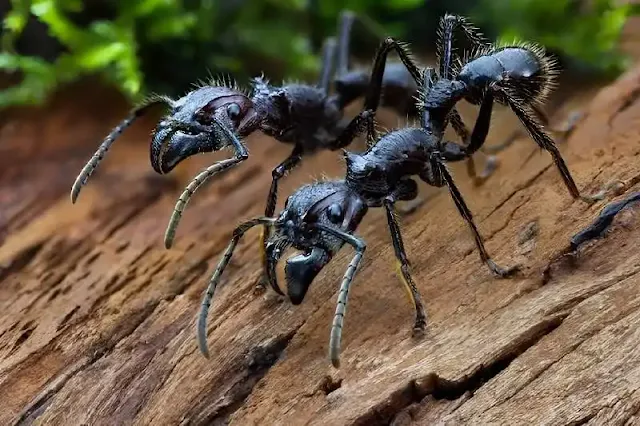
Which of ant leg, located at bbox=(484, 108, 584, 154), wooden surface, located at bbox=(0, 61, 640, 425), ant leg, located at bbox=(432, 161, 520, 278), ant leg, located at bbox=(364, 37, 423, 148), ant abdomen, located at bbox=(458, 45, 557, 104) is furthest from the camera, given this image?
ant leg, located at bbox=(484, 108, 584, 154)

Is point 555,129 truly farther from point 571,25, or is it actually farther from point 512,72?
point 571,25

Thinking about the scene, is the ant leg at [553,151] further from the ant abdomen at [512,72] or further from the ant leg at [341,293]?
the ant leg at [341,293]

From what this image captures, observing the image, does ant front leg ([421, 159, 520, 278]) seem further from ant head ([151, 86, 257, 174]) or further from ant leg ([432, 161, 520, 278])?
ant head ([151, 86, 257, 174])

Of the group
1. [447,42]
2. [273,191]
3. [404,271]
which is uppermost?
[447,42]

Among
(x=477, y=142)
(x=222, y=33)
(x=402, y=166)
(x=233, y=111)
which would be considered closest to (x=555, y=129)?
(x=477, y=142)

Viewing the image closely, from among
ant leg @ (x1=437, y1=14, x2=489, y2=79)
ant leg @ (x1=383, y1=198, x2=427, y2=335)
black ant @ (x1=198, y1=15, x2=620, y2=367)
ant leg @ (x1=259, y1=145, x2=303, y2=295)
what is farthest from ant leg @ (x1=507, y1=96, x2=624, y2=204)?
ant leg @ (x1=259, y1=145, x2=303, y2=295)

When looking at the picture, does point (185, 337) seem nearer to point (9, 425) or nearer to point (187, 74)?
point (9, 425)

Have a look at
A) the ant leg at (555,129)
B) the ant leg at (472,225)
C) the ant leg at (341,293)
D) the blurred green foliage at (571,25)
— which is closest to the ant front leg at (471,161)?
the ant leg at (555,129)

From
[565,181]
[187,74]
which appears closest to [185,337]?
[565,181]
